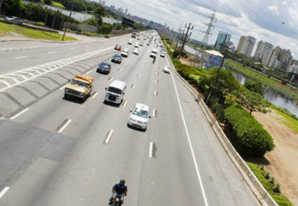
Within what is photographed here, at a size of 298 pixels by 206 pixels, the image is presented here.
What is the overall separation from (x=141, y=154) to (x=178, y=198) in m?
4.49

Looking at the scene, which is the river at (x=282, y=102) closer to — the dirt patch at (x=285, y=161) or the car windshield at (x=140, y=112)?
the dirt patch at (x=285, y=161)

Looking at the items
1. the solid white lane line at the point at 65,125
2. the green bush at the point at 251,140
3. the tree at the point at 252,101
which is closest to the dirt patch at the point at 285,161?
the green bush at the point at 251,140

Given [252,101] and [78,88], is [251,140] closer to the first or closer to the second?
[252,101]

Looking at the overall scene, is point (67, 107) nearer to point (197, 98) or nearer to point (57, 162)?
point (57, 162)

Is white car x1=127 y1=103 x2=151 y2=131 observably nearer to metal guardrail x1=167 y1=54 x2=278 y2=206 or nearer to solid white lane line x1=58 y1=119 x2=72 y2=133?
solid white lane line x1=58 y1=119 x2=72 y2=133

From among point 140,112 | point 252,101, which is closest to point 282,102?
point 252,101

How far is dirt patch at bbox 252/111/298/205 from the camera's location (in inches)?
828

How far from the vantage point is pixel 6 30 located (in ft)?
165

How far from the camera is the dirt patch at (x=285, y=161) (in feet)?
69.0

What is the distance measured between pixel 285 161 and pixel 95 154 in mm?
20844

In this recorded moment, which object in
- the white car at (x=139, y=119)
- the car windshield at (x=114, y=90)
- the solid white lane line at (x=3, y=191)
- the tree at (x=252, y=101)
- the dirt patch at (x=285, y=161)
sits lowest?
the dirt patch at (x=285, y=161)

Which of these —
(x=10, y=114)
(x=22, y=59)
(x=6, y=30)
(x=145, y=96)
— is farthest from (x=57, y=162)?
(x=6, y=30)

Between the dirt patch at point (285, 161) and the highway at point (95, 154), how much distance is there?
4.52 m

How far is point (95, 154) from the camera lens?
50.7 feet
